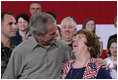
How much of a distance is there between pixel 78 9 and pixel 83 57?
222 centimetres

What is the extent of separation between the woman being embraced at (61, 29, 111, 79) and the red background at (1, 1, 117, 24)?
206 centimetres

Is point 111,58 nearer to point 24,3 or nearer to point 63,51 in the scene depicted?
point 63,51

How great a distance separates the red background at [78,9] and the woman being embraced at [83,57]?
2055 mm

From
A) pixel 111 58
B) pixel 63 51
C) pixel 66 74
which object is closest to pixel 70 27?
pixel 111 58

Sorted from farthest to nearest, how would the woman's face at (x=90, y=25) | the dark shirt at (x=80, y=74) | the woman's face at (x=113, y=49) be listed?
the woman's face at (x=90, y=25) → the woman's face at (x=113, y=49) → the dark shirt at (x=80, y=74)

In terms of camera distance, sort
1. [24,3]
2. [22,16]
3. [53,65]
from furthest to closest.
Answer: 1. [24,3]
2. [22,16]
3. [53,65]

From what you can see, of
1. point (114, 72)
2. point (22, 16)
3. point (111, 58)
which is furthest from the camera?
point (22, 16)

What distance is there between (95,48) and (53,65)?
329 millimetres

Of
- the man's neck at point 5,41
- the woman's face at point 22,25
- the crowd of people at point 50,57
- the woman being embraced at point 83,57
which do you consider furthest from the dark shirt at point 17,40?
the woman being embraced at point 83,57

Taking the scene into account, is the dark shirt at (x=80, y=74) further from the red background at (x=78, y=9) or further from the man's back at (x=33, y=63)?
the red background at (x=78, y=9)

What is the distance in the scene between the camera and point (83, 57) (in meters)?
1.86

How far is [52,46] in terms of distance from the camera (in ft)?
6.39

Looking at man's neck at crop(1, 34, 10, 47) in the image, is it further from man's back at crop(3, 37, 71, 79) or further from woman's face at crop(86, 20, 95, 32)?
woman's face at crop(86, 20, 95, 32)

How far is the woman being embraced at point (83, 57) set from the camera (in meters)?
1.83
